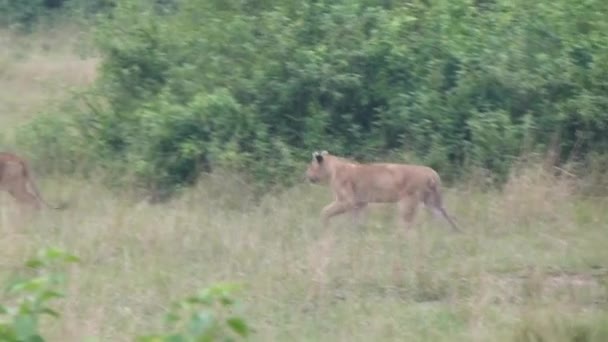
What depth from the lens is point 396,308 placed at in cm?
813

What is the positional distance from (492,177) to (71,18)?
13423 millimetres

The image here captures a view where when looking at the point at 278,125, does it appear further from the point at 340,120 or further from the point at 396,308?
the point at 396,308

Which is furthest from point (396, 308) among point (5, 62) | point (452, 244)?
point (5, 62)

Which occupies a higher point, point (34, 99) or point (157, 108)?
point (157, 108)

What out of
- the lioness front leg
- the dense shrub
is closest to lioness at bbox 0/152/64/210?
the dense shrub

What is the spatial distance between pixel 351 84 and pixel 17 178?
120 inches

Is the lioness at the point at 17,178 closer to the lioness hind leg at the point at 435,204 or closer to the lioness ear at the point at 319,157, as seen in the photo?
Answer: the lioness ear at the point at 319,157

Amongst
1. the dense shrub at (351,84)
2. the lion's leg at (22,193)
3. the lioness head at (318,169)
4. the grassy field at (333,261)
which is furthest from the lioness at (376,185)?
the lion's leg at (22,193)

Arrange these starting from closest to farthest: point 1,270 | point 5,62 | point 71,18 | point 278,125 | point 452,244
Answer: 1. point 1,270
2. point 452,244
3. point 278,125
4. point 5,62
5. point 71,18

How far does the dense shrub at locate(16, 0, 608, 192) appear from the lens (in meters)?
11.9

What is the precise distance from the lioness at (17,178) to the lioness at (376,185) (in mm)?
2414

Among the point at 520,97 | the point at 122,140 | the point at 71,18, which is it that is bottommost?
the point at 71,18

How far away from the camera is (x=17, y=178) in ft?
39.8

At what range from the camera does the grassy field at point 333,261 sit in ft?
25.0
